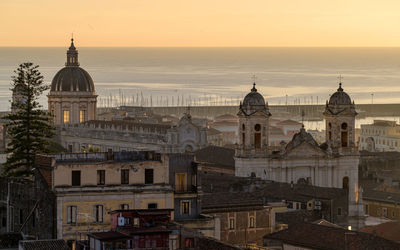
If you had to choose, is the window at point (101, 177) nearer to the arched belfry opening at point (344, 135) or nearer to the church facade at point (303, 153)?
the church facade at point (303, 153)

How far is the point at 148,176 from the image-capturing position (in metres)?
48.1

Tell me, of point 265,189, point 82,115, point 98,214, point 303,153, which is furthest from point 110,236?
point 82,115

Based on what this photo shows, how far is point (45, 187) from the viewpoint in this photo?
155 ft

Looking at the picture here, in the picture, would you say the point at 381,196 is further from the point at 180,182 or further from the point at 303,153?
the point at 180,182

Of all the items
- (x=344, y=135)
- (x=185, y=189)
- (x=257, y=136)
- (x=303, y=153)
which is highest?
(x=344, y=135)

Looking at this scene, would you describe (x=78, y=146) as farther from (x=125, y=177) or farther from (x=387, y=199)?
(x=125, y=177)

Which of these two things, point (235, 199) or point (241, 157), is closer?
point (235, 199)

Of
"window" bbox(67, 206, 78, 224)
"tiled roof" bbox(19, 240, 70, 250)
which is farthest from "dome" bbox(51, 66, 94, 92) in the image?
"tiled roof" bbox(19, 240, 70, 250)

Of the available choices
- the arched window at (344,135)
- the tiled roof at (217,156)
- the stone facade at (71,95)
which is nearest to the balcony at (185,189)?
the tiled roof at (217,156)

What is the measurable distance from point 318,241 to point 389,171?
50506 millimetres

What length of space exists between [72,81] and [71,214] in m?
85.4

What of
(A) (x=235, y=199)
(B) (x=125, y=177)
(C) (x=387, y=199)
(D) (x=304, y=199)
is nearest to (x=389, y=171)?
(C) (x=387, y=199)

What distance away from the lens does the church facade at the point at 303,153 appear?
76.6 metres

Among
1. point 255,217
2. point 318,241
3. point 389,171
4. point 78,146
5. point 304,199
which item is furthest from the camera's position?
point 78,146
